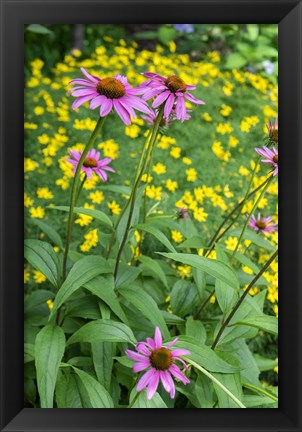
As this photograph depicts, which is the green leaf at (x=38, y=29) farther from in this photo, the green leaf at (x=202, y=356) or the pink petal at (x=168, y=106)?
the green leaf at (x=202, y=356)

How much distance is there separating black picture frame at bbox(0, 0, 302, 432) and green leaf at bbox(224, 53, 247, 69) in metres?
1.59

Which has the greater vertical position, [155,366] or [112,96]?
[112,96]

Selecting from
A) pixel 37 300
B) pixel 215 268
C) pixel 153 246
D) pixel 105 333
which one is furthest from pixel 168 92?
pixel 153 246

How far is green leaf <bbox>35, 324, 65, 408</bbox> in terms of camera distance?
0.90 meters

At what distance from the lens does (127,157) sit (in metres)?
1.94

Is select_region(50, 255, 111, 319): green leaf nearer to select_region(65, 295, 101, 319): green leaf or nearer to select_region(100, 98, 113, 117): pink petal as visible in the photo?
select_region(65, 295, 101, 319): green leaf

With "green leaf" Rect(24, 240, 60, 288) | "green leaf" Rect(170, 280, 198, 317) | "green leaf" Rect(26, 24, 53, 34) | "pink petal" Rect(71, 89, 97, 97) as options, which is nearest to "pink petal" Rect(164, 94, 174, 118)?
"pink petal" Rect(71, 89, 97, 97)

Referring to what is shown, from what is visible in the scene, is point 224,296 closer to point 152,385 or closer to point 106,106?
point 152,385

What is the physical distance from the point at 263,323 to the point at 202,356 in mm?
142

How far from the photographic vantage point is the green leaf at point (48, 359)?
90 centimetres

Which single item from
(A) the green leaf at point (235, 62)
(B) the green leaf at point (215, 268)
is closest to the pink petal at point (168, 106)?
(B) the green leaf at point (215, 268)

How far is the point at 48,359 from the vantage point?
931mm
